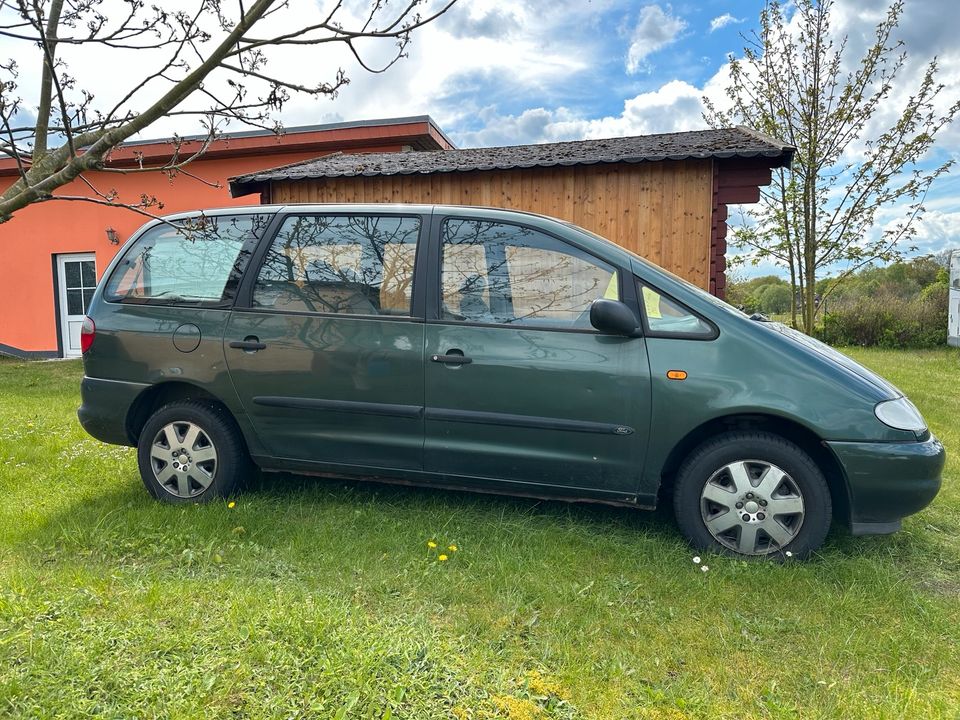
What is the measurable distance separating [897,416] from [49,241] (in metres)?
15.2

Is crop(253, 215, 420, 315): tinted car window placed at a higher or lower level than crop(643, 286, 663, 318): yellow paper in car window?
higher

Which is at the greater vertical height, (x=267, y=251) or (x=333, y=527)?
(x=267, y=251)

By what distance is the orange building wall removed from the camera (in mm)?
12164

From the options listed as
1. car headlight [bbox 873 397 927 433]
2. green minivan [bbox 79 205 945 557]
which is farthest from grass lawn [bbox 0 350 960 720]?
car headlight [bbox 873 397 927 433]

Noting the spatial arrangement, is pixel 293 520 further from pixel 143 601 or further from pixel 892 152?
pixel 892 152

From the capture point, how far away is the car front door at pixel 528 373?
3113mm

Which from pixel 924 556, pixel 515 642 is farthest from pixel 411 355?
pixel 924 556

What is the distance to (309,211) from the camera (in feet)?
12.2

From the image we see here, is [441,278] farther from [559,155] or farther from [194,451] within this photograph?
[559,155]

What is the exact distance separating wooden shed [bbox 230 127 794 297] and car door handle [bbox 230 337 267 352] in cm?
518

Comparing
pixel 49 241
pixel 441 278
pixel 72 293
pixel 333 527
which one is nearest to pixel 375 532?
pixel 333 527

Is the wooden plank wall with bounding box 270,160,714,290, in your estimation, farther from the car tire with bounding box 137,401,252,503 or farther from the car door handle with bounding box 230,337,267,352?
the car tire with bounding box 137,401,252,503

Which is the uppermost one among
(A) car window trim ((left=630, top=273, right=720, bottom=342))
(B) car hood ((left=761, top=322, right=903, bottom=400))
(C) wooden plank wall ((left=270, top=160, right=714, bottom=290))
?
(C) wooden plank wall ((left=270, top=160, right=714, bottom=290))

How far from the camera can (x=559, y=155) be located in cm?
823
